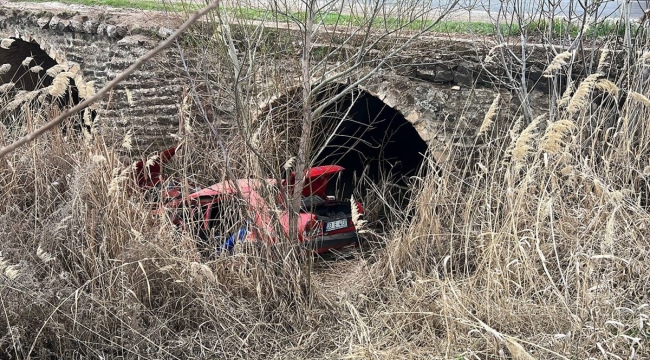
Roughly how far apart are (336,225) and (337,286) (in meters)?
1.39

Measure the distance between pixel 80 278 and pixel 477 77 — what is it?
359cm

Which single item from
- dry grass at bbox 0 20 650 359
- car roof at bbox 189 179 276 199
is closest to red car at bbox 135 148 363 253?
car roof at bbox 189 179 276 199

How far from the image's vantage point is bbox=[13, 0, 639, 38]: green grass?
4730 mm

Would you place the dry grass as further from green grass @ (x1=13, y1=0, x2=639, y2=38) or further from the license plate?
the license plate

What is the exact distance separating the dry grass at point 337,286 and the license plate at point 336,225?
1.37m

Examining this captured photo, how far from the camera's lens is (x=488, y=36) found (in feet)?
20.9

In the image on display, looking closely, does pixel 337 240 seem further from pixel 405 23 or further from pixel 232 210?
pixel 405 23

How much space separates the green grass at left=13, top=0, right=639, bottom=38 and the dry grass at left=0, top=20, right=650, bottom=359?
1069 millimetres

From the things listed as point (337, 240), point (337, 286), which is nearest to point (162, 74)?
point (337, 240)

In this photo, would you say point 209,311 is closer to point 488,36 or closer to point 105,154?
point 105,154

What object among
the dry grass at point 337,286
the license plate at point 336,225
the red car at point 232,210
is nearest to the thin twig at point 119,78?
the dry grass at point 337,286

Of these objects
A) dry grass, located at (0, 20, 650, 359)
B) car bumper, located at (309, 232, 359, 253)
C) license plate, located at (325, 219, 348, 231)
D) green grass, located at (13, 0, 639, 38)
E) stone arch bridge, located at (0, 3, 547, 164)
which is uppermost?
green grass, located at (13, 0, 639, 38)

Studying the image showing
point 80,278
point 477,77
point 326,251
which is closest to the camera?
point 80,278

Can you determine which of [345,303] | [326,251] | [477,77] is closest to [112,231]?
[345,303]
